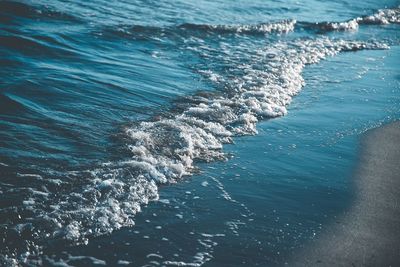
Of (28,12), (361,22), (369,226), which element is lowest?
(369,226)

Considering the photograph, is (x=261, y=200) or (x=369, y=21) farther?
(x=369, y=21)

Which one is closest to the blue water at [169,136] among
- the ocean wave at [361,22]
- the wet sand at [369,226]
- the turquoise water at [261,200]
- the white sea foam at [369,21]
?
the turquoise water at [261,200]

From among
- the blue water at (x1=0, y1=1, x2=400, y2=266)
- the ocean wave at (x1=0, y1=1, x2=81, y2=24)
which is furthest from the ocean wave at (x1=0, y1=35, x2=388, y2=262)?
the ocean wave at (x1=0, y1=1, x2=81, y2=24)

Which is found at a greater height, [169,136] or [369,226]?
[169,136]

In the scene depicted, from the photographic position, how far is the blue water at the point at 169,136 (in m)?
3.72

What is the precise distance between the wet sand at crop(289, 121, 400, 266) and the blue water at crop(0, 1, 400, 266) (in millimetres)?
155

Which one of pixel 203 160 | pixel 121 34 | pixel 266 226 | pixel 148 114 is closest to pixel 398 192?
pixel 266 226

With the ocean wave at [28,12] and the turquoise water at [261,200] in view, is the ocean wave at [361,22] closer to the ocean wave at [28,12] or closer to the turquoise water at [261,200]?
the ocean wave at [28,12]

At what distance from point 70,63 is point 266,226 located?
5.35 metres

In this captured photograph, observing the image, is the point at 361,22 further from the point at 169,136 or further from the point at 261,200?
the point at 261,200

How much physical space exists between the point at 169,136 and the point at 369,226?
255 centimetres

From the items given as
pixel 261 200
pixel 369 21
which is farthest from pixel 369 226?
pixel 369 21

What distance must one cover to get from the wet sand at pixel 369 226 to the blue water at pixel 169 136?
155mm

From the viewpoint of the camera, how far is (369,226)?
421 cm
